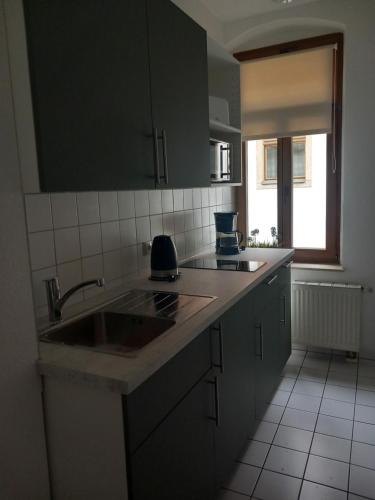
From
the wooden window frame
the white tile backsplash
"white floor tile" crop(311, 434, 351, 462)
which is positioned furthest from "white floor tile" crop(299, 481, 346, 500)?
the wooden window frame

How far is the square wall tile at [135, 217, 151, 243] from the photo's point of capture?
6.81 feet

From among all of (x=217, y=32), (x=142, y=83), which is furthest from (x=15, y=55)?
(x=217, y=32)

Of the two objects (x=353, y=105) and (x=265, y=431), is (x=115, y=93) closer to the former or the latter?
(x=265, y=431)

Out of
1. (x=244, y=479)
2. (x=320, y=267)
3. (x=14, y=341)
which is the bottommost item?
(x=244, y=479)

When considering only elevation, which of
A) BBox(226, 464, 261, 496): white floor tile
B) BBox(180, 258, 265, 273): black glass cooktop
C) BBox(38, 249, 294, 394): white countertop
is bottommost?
BBox(226, 464, 261, 496): white floor tile

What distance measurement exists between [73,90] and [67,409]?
37.3 inches

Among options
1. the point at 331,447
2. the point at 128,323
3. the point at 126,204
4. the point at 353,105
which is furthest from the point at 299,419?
the point at 353,105

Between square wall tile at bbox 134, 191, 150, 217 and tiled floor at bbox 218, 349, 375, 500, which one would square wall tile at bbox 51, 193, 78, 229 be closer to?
square wall tile at bbox 134, 191, 150, 217

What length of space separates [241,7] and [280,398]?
109 inches

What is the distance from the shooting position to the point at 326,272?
299 cm

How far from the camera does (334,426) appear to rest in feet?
7.13

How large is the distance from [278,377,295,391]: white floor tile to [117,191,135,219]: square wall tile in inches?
62.7

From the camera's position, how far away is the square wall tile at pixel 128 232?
6.38 ft

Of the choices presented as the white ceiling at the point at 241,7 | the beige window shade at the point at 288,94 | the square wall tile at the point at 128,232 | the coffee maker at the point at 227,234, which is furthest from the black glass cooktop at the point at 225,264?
the white ceiling at the point at 241,7
